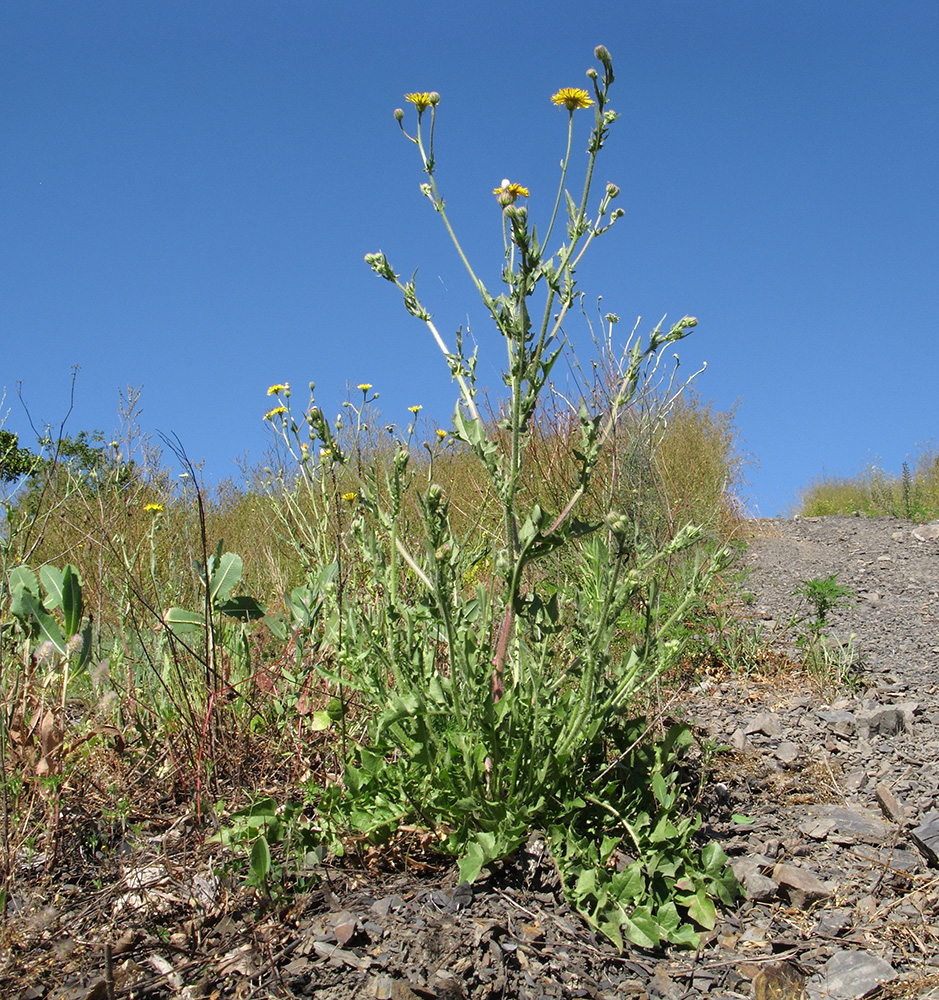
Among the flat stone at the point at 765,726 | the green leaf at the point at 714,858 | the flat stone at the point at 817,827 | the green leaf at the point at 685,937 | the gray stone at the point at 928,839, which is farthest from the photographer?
the flat stone at the point at 765,726

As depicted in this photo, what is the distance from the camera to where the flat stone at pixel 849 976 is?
1.58m

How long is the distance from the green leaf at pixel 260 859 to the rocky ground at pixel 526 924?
122 mm

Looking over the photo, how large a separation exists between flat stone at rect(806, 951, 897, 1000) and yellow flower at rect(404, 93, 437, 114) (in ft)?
7.14

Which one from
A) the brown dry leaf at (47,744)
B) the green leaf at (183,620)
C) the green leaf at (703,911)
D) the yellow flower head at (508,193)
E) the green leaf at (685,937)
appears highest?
the yellow flower head at (508,193)

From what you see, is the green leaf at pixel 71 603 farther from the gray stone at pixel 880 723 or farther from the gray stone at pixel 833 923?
the gray stone at pixel 880 723

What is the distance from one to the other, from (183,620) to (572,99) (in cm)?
194

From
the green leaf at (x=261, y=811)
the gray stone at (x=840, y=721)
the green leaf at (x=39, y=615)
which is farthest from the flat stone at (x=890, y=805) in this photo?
the green leaf at (x=39, y=615)

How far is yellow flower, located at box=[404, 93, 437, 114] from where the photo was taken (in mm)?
2023

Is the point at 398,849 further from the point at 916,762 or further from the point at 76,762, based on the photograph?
the point at 916,762

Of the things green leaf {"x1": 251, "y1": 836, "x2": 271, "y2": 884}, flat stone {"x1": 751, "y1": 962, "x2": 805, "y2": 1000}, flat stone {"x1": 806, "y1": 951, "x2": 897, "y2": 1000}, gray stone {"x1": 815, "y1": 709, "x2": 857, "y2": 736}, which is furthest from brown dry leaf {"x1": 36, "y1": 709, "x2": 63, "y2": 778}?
gray stone {"x1": 815, "y1": 709, "x2": 857, "y2": 736}

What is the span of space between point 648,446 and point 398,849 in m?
3.91

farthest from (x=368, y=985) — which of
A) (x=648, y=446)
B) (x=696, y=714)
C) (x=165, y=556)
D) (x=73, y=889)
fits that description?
(x=648, y=446)

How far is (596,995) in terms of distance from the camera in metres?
1.53

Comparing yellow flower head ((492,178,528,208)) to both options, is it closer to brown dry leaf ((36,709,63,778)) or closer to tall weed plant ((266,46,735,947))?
tall weed plant ((266,46,735,947))
